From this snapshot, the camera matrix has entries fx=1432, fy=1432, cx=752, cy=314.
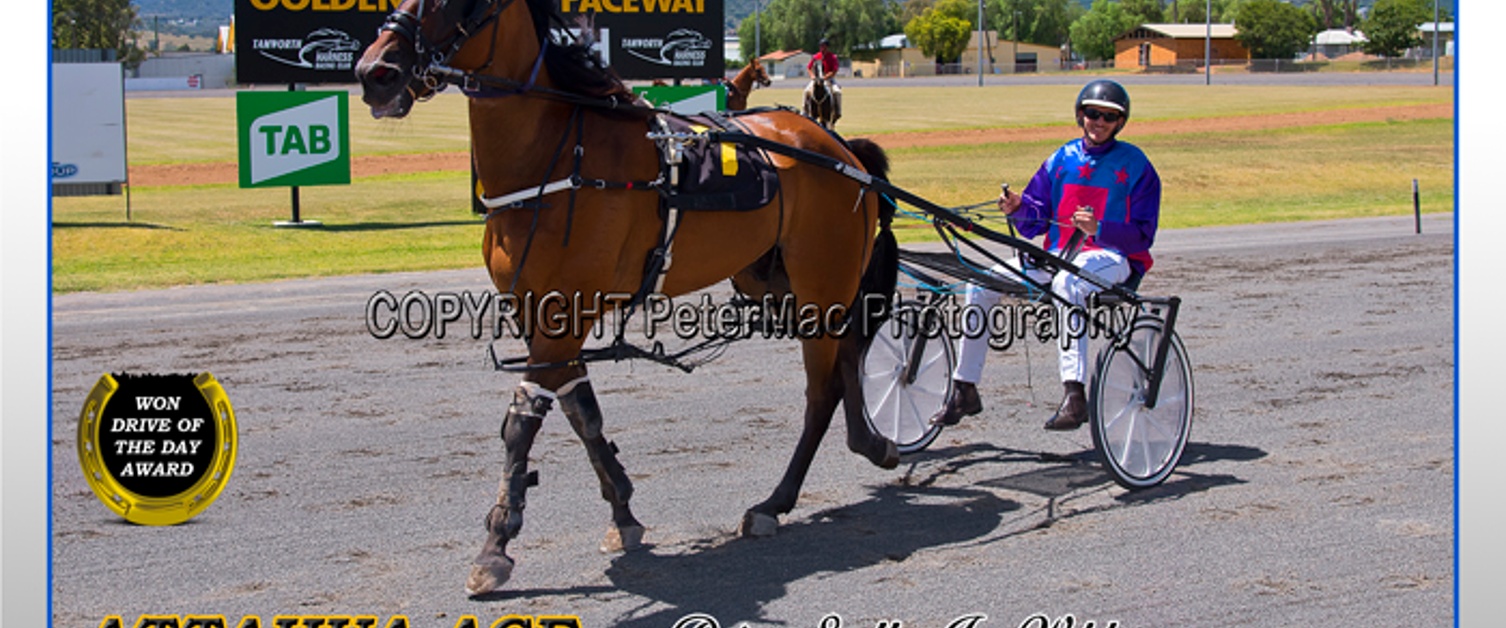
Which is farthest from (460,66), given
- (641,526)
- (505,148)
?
(641,526)

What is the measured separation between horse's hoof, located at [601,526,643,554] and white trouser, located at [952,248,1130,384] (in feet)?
6.48

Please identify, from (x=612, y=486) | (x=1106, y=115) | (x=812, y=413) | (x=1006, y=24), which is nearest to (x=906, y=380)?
(x=812, y=413)

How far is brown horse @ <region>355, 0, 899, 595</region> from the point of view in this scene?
4.32m

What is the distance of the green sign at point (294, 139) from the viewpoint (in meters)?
15.5

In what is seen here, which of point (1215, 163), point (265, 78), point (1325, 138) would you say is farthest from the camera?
point (1325, 138)

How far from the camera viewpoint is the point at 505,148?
4.57m

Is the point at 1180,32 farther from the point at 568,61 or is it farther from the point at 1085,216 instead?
the point at 568,61

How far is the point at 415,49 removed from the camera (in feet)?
13.9

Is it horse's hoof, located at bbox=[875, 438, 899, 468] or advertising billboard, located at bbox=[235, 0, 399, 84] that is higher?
advertising billboard, located at bbox=[235, 0, 399, 84]

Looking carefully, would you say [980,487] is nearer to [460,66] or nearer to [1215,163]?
[460,66]

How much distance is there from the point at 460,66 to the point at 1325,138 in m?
27.4

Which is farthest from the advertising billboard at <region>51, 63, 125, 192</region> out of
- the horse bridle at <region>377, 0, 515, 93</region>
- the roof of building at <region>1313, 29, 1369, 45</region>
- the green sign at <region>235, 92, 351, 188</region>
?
the roof of building at <region>1313, 29, 1369, 45</region>

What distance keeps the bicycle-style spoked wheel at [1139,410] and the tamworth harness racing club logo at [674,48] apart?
11.1 m

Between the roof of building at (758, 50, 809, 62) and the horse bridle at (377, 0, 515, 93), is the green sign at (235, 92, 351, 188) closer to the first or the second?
the horse bridle at (377, 0, 515, 93)
